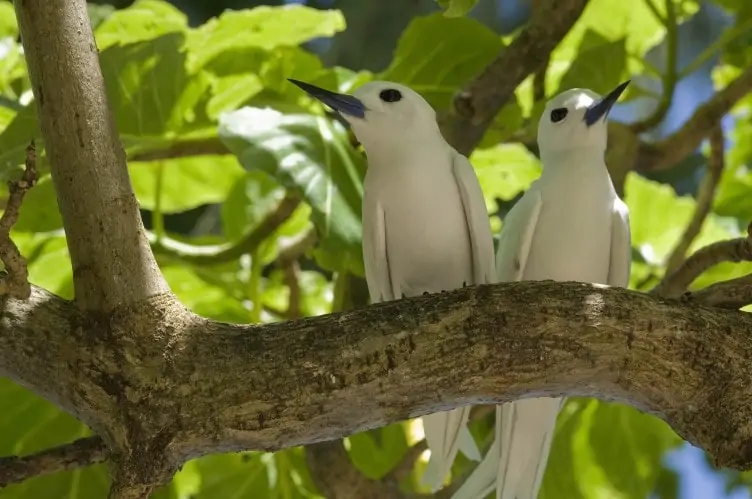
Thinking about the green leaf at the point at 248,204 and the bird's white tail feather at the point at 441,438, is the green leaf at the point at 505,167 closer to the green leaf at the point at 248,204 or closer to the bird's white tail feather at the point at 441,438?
the green leaf at the point at 248,204

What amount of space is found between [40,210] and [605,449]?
519mm

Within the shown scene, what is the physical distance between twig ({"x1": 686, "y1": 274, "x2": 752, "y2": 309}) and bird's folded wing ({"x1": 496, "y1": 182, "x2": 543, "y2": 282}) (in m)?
0.09

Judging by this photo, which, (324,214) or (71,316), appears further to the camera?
(324,214)

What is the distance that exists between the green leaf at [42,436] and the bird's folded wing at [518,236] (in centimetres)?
35

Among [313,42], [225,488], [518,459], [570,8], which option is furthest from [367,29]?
[518,459]

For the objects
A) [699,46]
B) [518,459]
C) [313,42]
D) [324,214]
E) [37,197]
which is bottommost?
[518,459]

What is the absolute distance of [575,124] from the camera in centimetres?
44

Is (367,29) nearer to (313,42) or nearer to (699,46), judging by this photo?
(313,42)

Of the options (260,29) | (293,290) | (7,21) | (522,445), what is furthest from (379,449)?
(7,21)

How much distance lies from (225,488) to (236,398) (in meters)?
0.41

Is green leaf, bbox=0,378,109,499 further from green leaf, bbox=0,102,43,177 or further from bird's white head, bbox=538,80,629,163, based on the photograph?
bird's white head, bbox=538,80,629,163

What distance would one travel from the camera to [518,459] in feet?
1.51

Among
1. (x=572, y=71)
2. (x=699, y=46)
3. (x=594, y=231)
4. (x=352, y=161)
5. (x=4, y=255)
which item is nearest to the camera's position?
(x=4, y=255)

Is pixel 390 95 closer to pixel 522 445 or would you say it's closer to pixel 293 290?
pixel 522 445
